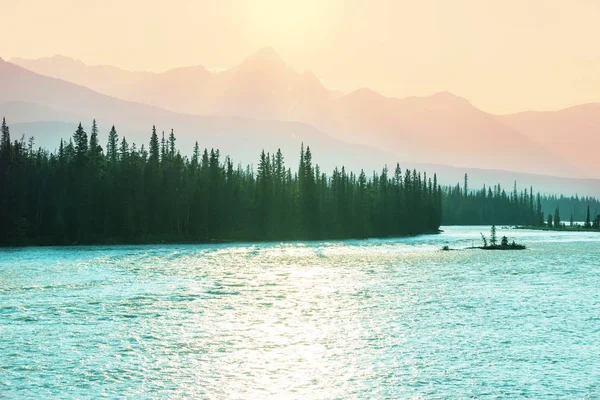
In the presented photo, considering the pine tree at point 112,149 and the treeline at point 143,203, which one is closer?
the treeline at point 143,203

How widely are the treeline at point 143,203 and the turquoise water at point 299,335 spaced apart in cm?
7149

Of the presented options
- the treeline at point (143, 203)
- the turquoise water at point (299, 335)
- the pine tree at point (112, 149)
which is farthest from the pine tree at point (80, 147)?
the turquoise water at point (299, 335)

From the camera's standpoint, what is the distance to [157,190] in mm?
156875

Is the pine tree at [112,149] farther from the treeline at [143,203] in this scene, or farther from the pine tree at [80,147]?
the pine tree at [80,147]

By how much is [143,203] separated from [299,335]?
121129mm

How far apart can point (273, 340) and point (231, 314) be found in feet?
30.9

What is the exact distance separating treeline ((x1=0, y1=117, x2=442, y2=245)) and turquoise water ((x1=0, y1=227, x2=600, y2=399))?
71.5m

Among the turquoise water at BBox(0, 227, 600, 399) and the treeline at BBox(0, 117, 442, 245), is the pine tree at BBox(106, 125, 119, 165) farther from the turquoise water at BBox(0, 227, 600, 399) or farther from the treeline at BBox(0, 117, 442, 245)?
the turquoise water at BBox(0, 227, 600, 399)

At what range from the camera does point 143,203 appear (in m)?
151

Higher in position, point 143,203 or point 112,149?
point 112,149

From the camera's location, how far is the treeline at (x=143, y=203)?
138 meters

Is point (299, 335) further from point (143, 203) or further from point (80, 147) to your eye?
point (80, 147)

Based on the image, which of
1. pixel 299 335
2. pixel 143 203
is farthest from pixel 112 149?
pixel 299 335

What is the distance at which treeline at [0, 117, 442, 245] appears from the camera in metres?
138
